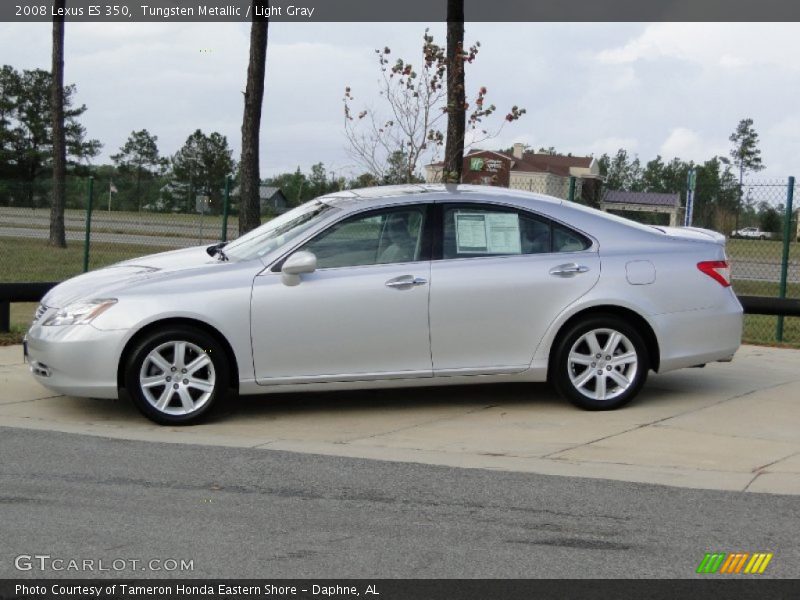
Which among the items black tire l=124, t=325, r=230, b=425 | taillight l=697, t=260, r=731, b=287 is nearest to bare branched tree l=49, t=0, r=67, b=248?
black tire l=124, t=325, r=230, b=425

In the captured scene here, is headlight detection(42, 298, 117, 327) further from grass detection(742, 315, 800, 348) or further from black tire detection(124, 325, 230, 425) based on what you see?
grass detection(742, 315, 800, 348)

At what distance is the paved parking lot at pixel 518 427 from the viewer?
694 cm

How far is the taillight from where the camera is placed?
8578 mm

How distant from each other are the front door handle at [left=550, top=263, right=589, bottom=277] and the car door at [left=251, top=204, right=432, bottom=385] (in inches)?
36.5

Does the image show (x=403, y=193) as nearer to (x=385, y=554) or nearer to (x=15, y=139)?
(x=385, y=554)

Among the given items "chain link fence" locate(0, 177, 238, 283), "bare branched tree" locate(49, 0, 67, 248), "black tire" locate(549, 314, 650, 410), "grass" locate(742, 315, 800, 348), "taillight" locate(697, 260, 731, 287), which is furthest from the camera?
"bare branched tree" locate(49, 0, 67, 248)

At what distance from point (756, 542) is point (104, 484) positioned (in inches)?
133

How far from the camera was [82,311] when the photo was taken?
7.83m

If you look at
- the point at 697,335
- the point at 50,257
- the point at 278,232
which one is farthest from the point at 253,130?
the point at 697,335

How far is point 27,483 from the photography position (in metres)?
6.29

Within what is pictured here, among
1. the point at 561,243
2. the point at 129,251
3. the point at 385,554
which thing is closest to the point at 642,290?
the point at 561,243

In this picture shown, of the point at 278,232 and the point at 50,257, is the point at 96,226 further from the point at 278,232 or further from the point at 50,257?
the point at 278,232

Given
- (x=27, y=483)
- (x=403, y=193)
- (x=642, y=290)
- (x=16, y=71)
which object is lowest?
(x=27, y=483)

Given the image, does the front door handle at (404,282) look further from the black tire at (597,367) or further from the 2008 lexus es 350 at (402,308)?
the black tire at (597,367)
